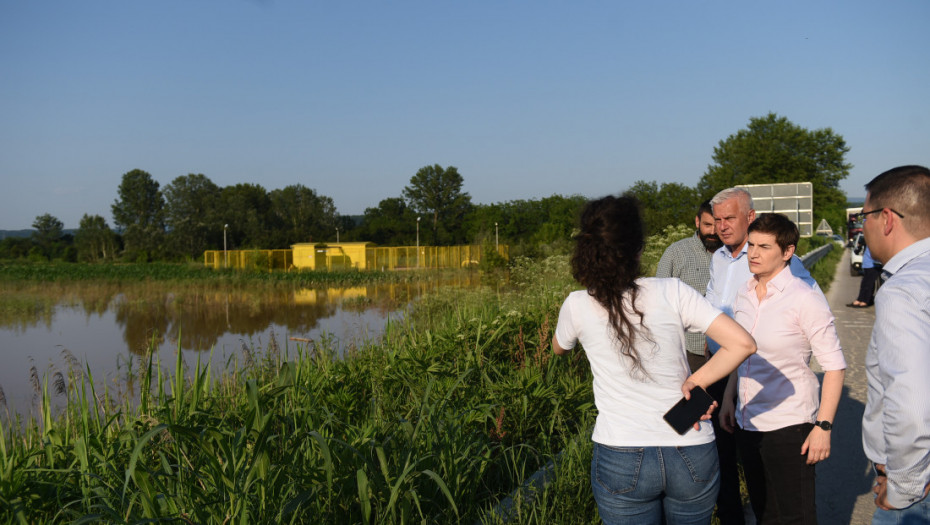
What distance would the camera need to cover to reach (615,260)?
230cm

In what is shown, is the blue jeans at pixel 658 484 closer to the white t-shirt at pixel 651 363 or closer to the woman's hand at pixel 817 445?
the white t-shirt at pixel 651 363

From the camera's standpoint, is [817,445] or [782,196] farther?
[782,196]

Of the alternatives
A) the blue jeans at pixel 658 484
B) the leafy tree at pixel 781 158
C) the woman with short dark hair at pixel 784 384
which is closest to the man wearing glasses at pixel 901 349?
the blue jeans at pixel 658 484

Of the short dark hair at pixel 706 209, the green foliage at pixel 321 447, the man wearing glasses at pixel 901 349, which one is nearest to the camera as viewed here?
the man wearing glasses at pixel 901 349

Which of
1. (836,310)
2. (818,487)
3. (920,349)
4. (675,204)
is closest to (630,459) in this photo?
(920,349)

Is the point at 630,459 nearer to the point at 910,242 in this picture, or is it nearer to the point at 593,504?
the point at 910,242

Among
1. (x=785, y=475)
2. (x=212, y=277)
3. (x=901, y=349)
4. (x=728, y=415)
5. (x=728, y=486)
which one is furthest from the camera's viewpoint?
(x=212, y=277)

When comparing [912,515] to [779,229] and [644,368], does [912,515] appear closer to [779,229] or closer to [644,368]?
[644,368]

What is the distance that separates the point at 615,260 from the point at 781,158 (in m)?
63.3

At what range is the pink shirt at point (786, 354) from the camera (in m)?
2.97

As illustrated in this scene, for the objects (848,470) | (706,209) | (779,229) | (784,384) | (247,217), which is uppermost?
Answer: (247,217)

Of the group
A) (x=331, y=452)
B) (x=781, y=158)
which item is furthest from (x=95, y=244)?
(x=331, y=452)

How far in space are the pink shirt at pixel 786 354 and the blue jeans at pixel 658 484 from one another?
0.84 metres

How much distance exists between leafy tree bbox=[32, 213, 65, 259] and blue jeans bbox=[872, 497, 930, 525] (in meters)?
94.2
